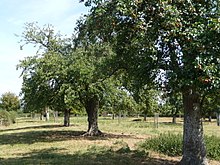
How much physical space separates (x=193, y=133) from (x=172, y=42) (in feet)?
10.1

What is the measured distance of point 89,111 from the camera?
78.9 ft

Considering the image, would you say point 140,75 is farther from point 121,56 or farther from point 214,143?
point 214,143

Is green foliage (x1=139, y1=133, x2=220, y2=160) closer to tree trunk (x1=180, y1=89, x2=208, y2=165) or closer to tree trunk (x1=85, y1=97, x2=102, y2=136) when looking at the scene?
tree trunk (x1=180, y1=89, x2=208, y2=165)

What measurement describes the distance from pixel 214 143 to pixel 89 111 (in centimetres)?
1171

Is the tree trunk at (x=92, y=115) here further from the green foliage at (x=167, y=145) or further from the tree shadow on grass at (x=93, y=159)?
the tree shadow on grass at (x=93, y=159)

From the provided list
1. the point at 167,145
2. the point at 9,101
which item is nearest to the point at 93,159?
the point at 167,145

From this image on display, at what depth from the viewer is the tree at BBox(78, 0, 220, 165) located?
802 centimetres

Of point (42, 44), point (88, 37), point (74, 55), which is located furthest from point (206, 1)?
point (42, 44)

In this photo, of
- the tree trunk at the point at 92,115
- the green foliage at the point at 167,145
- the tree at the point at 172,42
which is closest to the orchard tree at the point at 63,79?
the tree trunk at the point at 92,115

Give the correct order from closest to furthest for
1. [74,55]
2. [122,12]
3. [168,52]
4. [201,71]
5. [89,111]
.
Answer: [201,71] → [122,12] → [168,52] → [74,55] → [89,111]

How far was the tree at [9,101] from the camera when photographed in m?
73.2

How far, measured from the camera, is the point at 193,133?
34.5ft

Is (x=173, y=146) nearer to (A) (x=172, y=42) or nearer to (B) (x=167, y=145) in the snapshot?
(B) (x=167, y=145)

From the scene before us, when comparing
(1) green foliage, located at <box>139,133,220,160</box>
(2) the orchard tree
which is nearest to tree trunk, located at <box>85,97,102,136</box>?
(2) the orchard tree
